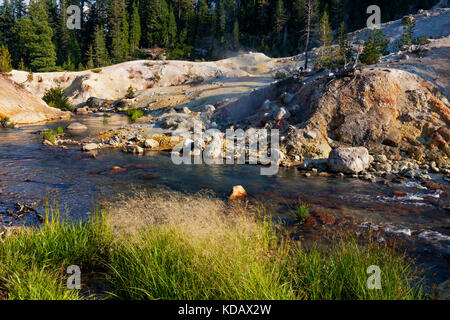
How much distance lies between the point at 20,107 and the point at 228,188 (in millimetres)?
23897

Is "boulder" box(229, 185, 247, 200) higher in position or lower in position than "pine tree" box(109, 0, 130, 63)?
lower

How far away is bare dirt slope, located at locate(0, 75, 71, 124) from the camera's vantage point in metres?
23.9

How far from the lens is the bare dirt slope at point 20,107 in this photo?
78.3 ft

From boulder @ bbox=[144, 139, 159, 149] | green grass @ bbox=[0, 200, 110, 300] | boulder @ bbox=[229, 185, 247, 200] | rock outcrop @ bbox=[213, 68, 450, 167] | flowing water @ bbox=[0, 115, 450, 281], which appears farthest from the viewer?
boulder @ bbox=[144, 139, 159, 149]

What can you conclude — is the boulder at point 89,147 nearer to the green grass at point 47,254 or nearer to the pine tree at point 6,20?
the green grass at point 47,254

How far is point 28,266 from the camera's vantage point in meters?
4.01

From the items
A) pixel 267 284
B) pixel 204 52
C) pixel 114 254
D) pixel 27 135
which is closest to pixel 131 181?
pixel 114 254

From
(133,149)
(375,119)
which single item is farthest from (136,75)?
(375,119)

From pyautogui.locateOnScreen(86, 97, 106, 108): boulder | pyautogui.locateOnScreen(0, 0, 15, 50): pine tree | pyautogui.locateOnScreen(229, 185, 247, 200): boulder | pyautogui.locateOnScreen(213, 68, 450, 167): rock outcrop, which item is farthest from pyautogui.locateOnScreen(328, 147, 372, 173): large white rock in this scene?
pyautogui.locateOnScreen(0, 0, 15, 50): pine tree

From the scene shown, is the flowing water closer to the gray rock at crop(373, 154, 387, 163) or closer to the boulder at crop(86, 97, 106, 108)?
the gray rock at crop(373, 154, 387, 163)

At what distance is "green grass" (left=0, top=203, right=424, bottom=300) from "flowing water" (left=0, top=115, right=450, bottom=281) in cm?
263
